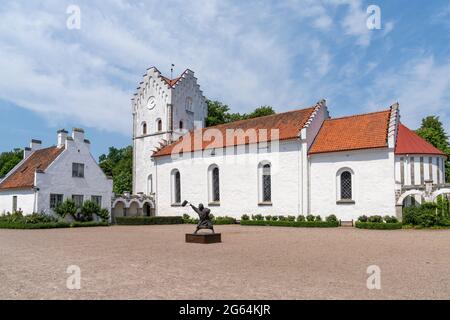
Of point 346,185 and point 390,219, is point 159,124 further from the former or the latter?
point 390,219

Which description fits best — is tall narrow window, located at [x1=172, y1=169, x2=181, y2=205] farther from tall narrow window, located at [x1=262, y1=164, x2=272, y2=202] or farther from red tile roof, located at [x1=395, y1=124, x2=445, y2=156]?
red tile roof, located at [x1=395, y1=124, x2=445, y2=156]

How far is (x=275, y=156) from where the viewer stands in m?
34.8

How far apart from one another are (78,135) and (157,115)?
11.5 m

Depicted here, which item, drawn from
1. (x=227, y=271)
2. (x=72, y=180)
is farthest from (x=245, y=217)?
(x=227, y=271)

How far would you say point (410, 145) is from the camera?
118 feet

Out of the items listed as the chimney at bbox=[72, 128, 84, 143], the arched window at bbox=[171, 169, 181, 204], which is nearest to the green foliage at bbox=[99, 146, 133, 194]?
the arched window at bbox=[171, 169, 181, 204]

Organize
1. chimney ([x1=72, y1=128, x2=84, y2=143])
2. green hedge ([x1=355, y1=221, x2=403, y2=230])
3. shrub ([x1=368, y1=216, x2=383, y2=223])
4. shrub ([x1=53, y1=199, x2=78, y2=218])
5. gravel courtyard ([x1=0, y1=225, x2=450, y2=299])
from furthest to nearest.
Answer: chimney ([x1=72, y1=128, x2=84, y2=143])
shrub ([x1=53, y1=199, x2=78, y2=218])
shrub ([x1=368, y1=216, x2=383, y2=223])
green hedge ([x1=355, y1=221, x2=403, y2=230])
gravel courtyard ([x1=0, y1=225, x2=450, y2=299])

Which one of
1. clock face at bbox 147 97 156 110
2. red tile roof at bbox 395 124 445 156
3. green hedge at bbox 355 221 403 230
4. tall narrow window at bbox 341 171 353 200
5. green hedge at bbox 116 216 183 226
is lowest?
green hedge at bbox 116 216 183 226

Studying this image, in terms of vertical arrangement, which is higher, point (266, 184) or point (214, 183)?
point (214, 183)

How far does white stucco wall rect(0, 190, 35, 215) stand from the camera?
34.0 m

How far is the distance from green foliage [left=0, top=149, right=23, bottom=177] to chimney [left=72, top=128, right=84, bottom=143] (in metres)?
25.1

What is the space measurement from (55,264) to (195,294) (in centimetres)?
594
